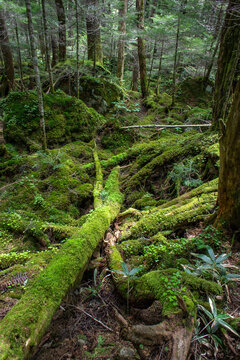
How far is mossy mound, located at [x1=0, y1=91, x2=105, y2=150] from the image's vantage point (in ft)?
25.1

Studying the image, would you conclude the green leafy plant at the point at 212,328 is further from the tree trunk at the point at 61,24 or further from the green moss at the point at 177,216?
the tree trunk at the point at 61,24

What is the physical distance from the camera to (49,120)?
26.9 feet

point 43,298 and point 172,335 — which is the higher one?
point 172,335

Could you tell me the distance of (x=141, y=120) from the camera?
1081 centimetres

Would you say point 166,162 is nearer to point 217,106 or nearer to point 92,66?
point 217,106

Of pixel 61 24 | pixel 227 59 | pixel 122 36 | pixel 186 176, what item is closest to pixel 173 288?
pixel 186 176

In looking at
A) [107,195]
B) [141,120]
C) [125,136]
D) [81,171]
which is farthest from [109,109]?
[107,195]

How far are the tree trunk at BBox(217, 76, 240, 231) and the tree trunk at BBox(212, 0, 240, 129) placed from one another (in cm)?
267

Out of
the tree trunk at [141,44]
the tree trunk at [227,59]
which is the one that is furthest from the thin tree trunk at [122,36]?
the tree trunk at [227,59]

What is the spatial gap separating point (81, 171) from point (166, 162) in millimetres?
2911

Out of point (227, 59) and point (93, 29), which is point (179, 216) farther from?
point (93, 29)

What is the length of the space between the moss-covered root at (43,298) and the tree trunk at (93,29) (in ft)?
31.8

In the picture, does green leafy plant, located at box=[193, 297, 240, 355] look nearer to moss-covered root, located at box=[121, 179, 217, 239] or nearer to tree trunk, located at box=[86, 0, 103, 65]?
moss-covered root, located at box=[121, 179, 217, 239]

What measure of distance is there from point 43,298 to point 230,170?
2.61 m
